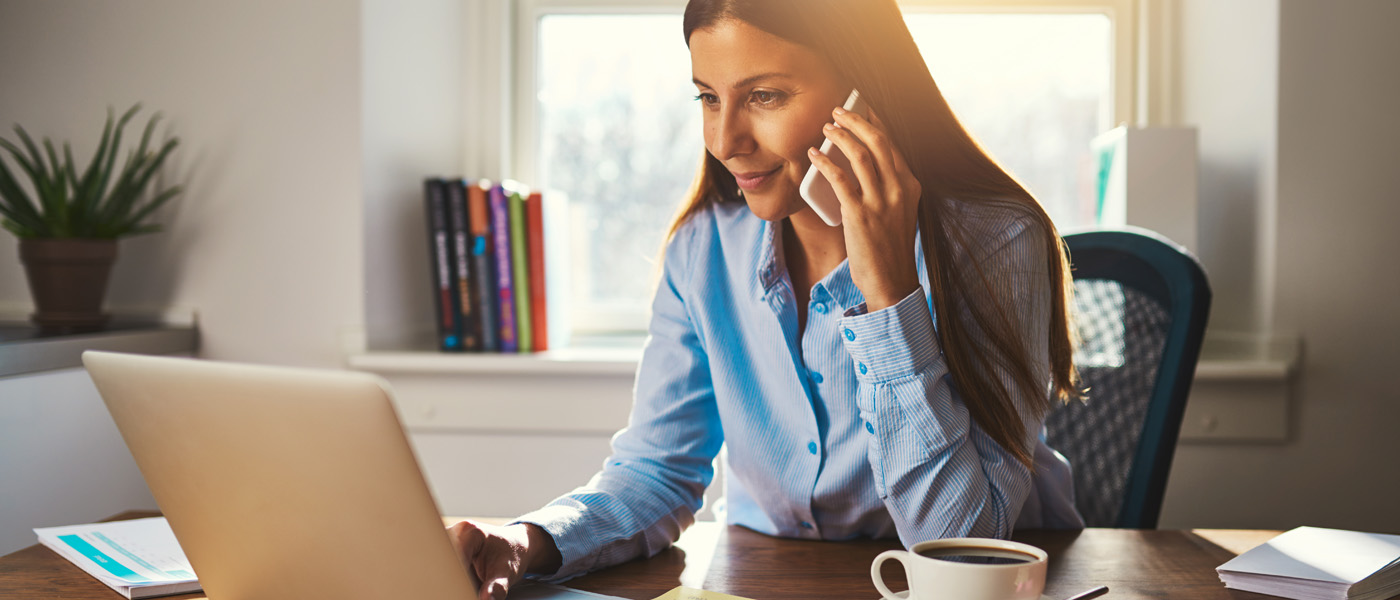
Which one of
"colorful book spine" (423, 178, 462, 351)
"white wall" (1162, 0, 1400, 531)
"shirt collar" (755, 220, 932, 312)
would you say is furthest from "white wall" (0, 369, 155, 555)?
"white wall" (1162, 0, 1400, 531)

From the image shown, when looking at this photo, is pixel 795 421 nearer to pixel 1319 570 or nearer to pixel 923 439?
pixel 923 439

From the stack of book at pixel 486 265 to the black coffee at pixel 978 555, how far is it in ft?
4.46

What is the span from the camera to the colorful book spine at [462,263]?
1.91m

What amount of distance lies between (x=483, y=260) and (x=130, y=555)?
1.07 metres

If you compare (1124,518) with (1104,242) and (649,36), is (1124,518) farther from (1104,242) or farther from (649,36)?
(649,36)

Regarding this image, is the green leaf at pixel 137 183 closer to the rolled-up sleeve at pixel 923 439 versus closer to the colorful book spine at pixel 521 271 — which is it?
the colorful book spine at pixel 521 271

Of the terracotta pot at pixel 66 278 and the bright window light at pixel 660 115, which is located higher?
the bright window light at pixel 660 115

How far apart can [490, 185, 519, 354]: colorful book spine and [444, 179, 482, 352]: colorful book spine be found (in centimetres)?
5

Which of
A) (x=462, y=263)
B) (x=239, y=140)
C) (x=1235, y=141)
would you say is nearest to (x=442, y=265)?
(x=462, y=263)

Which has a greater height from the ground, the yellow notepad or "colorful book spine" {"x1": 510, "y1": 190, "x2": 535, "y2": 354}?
"colorful book spine" {"x1": 510, "y1": 190, "x2": 535, "y2": 354}

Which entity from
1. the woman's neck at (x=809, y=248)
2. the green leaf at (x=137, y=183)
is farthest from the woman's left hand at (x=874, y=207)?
the green leaf at (x=137, y=183)

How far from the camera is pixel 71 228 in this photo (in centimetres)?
177

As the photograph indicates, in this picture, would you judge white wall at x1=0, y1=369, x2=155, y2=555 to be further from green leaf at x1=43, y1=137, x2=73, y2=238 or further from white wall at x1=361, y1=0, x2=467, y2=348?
white wall at x1=361, y1=0, x2=467, y2=348

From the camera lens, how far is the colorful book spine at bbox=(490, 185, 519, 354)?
6.24 feet
